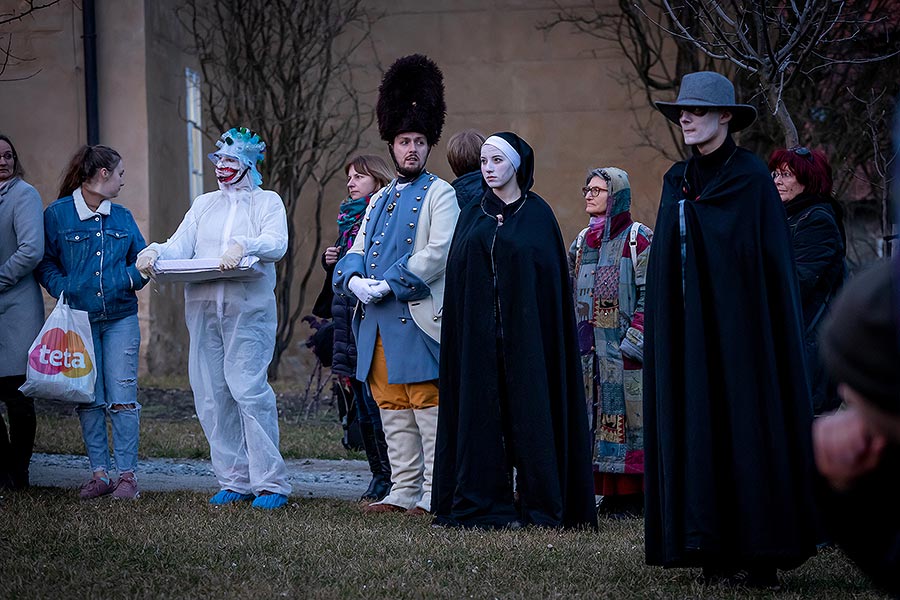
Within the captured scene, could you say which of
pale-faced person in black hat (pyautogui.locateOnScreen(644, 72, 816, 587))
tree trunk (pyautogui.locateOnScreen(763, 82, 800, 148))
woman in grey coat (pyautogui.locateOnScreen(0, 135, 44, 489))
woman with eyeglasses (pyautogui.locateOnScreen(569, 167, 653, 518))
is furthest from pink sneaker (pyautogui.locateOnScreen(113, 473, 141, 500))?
tree trunk (pyautogui.locateOnScreen(763, 82, 800, 148))

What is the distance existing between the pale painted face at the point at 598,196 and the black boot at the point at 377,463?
1.87 metres

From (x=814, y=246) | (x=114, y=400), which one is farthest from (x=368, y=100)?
(x=814, y=246)

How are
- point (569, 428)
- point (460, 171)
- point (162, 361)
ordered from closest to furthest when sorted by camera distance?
point (569, 428)
point (460, 171)
point (162, 361)

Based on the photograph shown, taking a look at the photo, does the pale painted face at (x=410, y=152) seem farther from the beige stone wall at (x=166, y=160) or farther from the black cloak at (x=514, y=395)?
the beige stone wall at (x=166, y=160)

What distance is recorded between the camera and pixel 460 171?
23.7ft

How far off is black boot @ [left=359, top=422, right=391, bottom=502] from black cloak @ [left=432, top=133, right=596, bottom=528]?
1.09 m

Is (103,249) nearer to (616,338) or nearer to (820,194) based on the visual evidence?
(616,338)

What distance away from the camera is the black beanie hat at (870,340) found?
181cm

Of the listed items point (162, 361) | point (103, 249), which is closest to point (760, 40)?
point (103, 249)

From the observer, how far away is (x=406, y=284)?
6559mm

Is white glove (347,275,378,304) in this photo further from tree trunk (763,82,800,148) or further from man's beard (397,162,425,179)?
tree trunk (763,82,800,148)

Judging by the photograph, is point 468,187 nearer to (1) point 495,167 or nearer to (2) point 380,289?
(1) point 495,167

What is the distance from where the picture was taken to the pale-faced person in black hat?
4.64 metres

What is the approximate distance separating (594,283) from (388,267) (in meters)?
1.21
